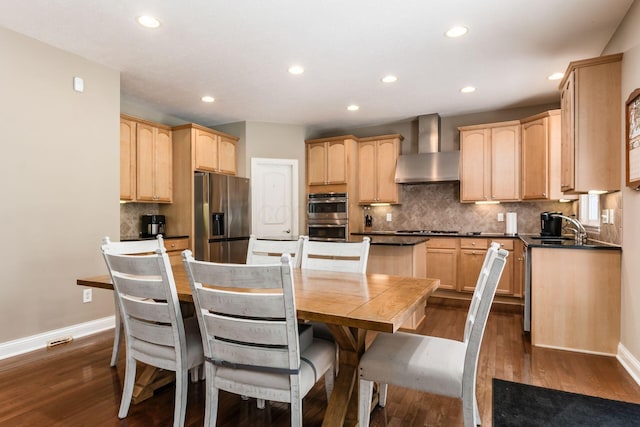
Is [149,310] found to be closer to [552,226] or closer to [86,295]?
[86,295]

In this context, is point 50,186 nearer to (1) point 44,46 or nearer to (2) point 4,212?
(2) point 4,212

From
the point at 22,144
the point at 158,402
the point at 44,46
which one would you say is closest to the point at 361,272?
the point at 158,402

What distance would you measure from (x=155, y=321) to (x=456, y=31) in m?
2.96

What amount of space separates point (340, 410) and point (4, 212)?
9.65 feet

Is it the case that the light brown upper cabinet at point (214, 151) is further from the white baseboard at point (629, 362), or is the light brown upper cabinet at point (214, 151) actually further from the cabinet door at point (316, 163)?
the white baseboard at point (629, 362)

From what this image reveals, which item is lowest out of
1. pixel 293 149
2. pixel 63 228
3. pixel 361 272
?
pixel 361 272

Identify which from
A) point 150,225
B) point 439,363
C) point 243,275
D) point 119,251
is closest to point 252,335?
point 243,275

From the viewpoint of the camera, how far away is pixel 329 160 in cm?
568

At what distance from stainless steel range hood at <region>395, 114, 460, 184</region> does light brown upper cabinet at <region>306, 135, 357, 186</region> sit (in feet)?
2.61

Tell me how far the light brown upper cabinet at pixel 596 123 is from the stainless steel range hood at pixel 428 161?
7.12 feet

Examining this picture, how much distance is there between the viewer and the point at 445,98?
4.52m

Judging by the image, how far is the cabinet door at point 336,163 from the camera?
18.3ft

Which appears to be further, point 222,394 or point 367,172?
point 367,172

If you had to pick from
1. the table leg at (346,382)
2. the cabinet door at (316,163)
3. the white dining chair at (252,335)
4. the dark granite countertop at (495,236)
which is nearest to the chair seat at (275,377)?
the white dining chair at (252,335)
